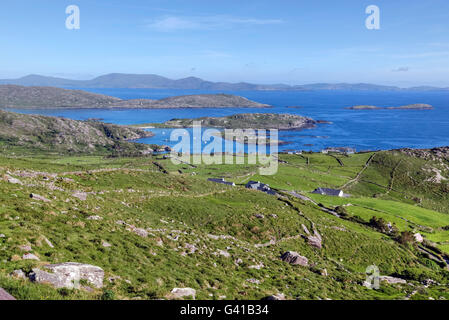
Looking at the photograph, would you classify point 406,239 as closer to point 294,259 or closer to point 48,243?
point 294,259

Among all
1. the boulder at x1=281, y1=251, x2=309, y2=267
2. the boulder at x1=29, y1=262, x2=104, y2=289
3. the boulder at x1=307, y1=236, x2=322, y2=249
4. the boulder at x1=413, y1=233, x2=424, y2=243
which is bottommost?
the boulder at x1=413, y1=233, x2=424, y2=243

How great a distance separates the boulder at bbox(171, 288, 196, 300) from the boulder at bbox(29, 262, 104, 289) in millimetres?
4030

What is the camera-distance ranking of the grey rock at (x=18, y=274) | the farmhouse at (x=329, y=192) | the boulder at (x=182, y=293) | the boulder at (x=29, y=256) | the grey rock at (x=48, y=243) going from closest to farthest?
1. the grey rock at (x=18, y=274)
2. the boulder at (x=29, y=256)
3. the boulder at (x=182, y=293)
4. the grey rock at (x=48, y=243)
5. the farmhouse at (x=329, y=192)

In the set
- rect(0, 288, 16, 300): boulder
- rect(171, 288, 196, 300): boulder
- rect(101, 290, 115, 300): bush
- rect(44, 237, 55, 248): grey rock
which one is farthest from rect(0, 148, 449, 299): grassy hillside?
rect(0, 288, 16, 300): boulder

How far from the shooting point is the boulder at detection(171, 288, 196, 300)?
651 inches

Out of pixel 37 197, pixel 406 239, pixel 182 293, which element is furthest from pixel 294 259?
pixel 406 239

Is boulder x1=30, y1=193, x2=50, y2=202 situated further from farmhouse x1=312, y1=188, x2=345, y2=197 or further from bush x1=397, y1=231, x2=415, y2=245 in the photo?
farmhouse x1=312, y1=188, x2=345, y2=197

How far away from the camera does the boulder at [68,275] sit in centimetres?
1370

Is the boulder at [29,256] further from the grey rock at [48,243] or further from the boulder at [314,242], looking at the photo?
the boulder at [314,242]

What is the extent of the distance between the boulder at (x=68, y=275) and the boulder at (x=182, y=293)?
403cm

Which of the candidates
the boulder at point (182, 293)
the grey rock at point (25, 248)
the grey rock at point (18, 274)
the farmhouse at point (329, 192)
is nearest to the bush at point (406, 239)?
the farmhouse at point (329, 192)
